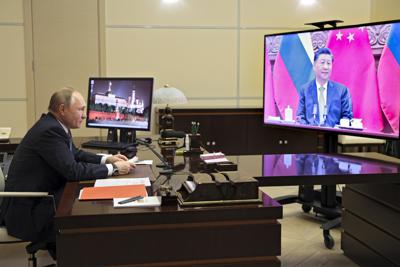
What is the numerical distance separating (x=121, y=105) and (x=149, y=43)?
229 centimetres

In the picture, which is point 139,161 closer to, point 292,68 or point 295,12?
point 292,68

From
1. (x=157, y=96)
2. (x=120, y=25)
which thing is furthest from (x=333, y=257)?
(x=120, y=25)

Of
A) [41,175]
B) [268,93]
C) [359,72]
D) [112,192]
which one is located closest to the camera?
[112,192]

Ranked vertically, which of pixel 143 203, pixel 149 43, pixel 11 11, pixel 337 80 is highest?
pixel 11 11

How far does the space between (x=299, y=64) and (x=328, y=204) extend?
50.6 inches

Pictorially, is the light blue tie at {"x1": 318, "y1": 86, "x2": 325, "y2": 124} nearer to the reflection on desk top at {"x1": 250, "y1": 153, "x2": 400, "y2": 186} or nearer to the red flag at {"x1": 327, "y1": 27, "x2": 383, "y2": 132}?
the red flag at {"x1": 327, "y1": 27, "x2": 383, "y2": 132}

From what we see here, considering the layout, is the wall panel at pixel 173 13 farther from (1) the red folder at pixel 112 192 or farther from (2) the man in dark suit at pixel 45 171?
(1) the red folder at pixel 112 192

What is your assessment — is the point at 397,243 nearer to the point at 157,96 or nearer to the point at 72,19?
the point at 157,96

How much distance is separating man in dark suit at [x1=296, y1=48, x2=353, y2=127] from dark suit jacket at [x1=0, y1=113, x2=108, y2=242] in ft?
6.55

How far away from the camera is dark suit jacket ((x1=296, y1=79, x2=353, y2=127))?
379cm

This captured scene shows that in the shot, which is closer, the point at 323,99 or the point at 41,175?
the point at 41,175

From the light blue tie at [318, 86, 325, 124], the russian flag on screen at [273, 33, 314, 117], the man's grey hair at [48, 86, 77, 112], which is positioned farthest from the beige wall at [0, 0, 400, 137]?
the man's grey hair at [48, 86, 77, 112]

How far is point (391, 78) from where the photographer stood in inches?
133

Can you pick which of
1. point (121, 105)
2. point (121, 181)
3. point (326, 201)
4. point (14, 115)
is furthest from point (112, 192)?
point (14, 115)
